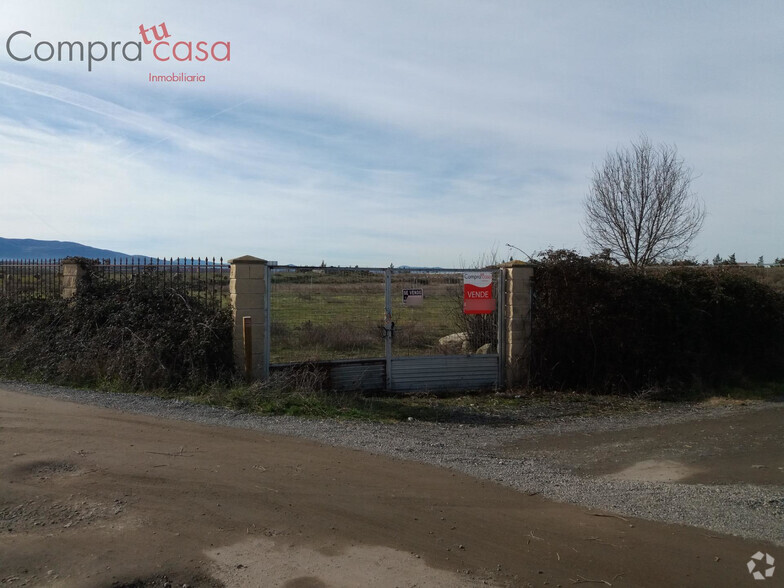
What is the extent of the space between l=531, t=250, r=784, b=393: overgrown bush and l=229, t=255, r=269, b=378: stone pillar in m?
5.34

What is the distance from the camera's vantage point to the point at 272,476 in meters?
6.30

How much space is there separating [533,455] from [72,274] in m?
9.92

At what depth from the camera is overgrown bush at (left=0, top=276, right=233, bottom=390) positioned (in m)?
10.7

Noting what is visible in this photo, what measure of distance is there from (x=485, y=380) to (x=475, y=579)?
811cm

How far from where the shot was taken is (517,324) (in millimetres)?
12375

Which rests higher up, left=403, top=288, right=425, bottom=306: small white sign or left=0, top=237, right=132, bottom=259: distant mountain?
left=0, top=237, right=132, bottom=259: distant mountain

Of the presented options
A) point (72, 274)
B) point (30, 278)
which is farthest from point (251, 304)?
point (30, 278)

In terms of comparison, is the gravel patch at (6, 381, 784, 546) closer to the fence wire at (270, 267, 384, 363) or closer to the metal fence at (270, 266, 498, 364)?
the fence wire at (270, 267, 384, 363)

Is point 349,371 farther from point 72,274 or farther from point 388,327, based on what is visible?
point 72,274

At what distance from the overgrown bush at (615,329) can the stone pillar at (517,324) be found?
0.58 ft

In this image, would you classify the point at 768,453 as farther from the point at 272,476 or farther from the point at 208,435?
the point at 208,435

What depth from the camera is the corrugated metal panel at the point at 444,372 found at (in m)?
11.8

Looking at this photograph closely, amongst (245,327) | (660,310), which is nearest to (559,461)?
(245,327)

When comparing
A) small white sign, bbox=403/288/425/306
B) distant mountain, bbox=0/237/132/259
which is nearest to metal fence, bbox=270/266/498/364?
small white sign, bbox=403/288/425/306
